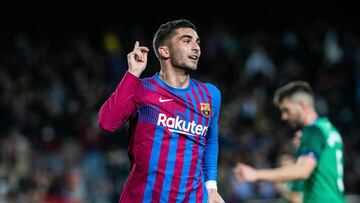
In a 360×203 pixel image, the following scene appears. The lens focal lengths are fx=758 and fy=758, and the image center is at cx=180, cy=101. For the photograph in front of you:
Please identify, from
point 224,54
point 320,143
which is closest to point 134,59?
point 320,143

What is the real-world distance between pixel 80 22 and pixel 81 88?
422 cm

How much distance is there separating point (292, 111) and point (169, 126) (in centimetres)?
166

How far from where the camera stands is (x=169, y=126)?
15.9 ft

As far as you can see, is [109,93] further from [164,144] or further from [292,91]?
[164,144]

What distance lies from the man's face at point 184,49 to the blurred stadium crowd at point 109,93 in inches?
249

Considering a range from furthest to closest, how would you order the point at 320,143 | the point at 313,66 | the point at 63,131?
the point at 313,66 < the point at 63,131 < the point at 320,143

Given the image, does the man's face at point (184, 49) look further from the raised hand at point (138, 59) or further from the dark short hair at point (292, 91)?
the dark short hair at point (292, 91)

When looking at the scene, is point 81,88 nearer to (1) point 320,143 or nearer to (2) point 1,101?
(2) point 1,101

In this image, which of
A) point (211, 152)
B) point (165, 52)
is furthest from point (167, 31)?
point (211, 152)

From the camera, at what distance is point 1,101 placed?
13391 mm

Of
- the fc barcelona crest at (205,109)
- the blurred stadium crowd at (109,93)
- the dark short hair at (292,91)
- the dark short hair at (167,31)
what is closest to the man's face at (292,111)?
the dark short hair at (292,91)

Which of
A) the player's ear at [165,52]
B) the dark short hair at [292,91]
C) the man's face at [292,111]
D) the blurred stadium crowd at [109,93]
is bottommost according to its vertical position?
the player's ear at [165,52]

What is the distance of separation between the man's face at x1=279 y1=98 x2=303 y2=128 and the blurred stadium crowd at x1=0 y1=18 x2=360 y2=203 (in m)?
5.48

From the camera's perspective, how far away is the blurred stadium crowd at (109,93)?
470 inches
